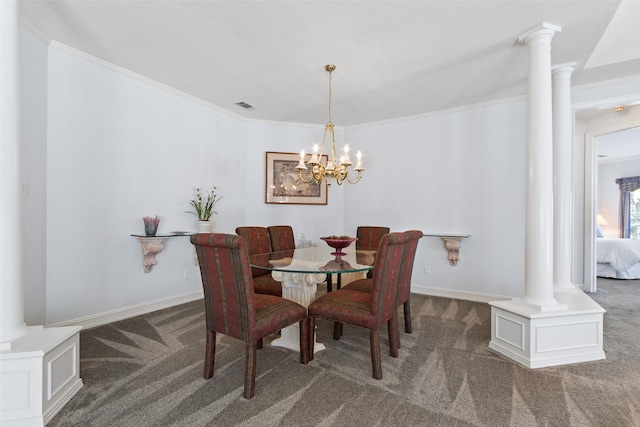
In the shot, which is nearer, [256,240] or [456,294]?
[256,240]

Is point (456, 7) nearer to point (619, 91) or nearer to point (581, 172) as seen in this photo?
point (619, 91)

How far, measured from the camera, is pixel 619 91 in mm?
3453

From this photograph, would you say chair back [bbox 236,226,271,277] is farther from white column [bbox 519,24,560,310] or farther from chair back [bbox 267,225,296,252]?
white column [bbox 519,24,560,310]

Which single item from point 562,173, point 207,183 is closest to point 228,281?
point 207,183

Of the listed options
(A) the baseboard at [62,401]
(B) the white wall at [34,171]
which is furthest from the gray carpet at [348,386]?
(B) the white wall at [34,171]

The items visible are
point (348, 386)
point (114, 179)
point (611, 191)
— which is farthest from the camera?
point (611, 191)

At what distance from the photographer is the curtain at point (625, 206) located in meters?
7.91

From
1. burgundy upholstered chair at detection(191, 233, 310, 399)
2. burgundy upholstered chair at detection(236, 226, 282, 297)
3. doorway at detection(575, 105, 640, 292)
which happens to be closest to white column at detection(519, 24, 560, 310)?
burgundy upholstered chair at detection(191, 233, 310, 399)

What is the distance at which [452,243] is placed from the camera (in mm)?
4246

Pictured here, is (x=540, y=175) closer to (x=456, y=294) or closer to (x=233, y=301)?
(x=456, y=294)

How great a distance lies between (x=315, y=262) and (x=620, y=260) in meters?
6.10

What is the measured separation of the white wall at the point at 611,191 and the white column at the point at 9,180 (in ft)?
37.2

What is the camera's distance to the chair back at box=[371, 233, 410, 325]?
2.11m

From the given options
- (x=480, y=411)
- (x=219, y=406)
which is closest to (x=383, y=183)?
(x=480, y=411)
